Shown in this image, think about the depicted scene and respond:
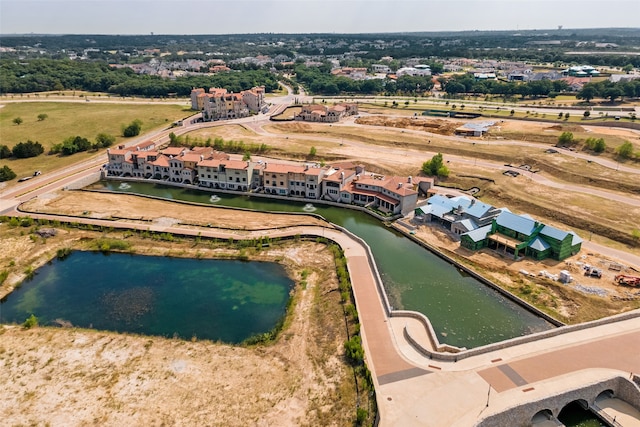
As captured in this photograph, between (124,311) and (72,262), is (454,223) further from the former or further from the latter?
(72,262)

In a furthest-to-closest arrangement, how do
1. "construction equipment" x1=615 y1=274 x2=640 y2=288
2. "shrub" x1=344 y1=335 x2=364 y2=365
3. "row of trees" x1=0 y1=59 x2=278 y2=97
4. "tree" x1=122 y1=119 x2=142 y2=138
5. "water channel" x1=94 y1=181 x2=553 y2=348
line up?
1. "row of trees" x1=0 y1=59 x2=278 y2=97
2. "tree" x1=122 y1=119 x2=142 y2=138
3. "construction equipment" x1=615 y1=274 x2=640 y2=288
4. "water channel" x1=94 y1=181 x2=553 y2=348
5. "shrub" x1=344 y1=335 x2=364 y2=365

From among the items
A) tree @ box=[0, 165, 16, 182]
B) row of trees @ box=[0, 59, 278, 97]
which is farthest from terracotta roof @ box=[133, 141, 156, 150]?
row of trees @ box=[0, 59, 278, 97]

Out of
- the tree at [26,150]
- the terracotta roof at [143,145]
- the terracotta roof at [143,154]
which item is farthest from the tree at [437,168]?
the tree at [26,150]

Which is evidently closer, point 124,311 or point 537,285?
point 124,311

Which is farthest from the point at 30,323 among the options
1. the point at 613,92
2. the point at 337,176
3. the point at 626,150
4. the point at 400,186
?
→ the point at 613,92

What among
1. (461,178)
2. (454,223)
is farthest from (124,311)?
(461,178)

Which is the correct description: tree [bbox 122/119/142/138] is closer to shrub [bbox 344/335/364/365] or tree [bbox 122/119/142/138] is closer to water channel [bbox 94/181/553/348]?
water channel [bbox 94/181/553/348]

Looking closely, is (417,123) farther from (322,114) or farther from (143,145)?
(143,145)
